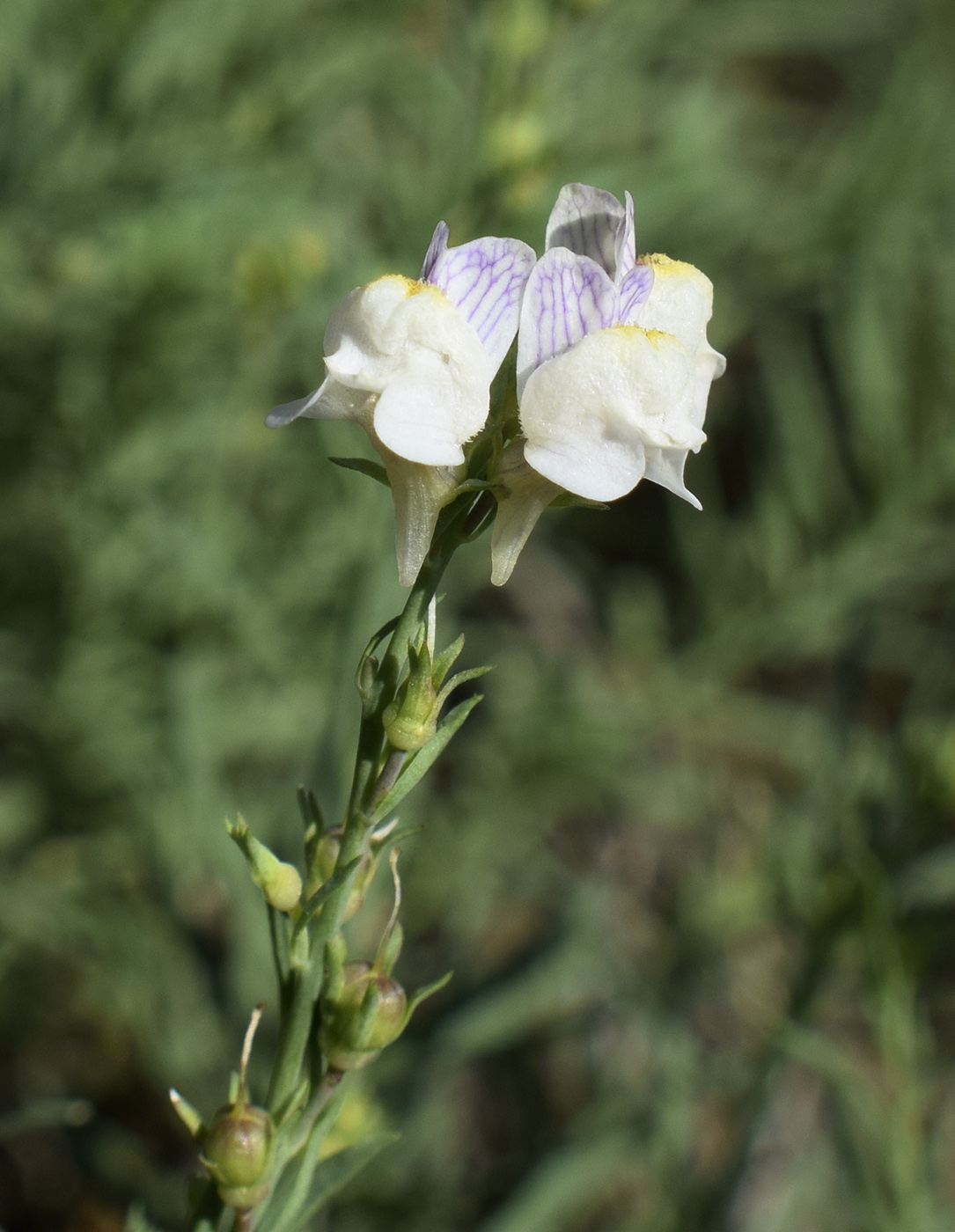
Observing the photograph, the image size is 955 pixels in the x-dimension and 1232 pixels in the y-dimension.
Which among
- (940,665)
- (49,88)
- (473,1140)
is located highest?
(49,88)

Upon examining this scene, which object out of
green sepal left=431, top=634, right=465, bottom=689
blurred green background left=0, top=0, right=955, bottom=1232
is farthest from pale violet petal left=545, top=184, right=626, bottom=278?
blurred green background left=0, top=0, right=955, bottom=1232

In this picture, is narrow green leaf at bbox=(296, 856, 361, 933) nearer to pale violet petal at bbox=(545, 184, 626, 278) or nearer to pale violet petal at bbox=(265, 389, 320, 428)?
pale violet petal at bbox=(265, 389, 320, 428)

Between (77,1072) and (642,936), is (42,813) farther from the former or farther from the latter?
(642,936)

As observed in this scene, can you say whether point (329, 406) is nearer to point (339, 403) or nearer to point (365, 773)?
point (339, 403)

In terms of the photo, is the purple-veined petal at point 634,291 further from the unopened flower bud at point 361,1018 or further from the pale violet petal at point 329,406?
the unopened flower bud at point 361,1018

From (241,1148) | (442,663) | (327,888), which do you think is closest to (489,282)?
(442,663)

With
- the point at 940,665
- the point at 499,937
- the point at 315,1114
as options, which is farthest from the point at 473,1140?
the point at 315,1114

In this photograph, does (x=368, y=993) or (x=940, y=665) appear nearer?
(x=368, y=993)
